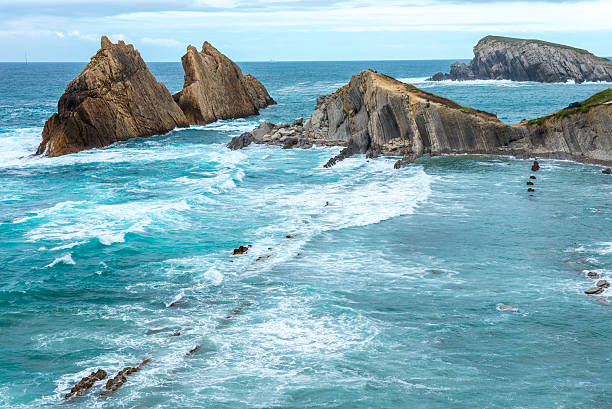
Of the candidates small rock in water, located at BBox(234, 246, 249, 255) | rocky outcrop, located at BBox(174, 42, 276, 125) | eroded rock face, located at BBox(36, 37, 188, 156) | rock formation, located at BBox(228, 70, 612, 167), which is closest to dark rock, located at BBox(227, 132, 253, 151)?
rock formation, located at BBox(228, 70, 612, 167)

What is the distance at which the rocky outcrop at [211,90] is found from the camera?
102m

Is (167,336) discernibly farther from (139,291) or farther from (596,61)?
(596,61)

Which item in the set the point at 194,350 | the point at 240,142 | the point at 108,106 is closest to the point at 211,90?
the point at 108,106

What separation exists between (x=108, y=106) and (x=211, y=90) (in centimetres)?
2836

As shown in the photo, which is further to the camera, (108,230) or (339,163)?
(339,163)

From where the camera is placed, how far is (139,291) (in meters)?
30.3

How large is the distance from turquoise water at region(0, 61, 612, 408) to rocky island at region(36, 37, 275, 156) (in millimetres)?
19972

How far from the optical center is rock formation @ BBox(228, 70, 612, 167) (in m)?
59.1

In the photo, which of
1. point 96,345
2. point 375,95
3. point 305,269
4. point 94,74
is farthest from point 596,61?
point 96,345

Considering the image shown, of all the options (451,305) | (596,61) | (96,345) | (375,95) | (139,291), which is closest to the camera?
(96,345)

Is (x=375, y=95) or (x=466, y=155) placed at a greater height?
(x=375, y=95)

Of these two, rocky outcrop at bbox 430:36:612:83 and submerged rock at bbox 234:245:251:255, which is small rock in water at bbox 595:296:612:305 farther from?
rocky outcrop at bbox 430:36:612:83

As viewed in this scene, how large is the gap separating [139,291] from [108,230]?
12084 millimetres

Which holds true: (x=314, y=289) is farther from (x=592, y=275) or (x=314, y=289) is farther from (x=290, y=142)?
(x=290, y=142)
